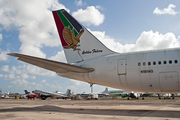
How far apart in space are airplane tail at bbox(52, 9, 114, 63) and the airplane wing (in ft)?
7.80

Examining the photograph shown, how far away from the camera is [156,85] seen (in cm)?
1260

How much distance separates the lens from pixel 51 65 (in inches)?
529

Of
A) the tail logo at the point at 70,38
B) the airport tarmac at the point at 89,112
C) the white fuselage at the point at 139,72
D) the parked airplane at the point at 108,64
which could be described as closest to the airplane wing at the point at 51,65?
the parked airplane at the point at 108,64

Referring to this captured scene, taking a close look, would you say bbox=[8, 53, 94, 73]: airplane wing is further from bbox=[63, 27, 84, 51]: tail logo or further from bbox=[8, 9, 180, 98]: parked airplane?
bbox=[63, 27, 84, 51]: tail logo

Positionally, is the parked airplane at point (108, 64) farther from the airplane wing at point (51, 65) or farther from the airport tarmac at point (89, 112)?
the airport tarmac at point (89, 112)

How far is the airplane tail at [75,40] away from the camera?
16344 mm

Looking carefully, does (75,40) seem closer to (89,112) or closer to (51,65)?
(51,65)

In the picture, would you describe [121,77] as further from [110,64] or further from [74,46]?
[74,46]

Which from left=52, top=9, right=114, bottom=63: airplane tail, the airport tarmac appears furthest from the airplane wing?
the airport tarmac

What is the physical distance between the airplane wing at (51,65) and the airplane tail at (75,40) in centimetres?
238

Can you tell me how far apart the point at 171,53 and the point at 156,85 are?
290cm

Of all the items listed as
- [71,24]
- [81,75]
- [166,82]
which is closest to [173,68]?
[166,82]

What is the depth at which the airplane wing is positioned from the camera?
12.2 metres

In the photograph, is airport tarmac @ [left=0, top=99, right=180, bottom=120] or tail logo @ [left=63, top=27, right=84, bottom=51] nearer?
airport tarmac @ [left=0, top=99, right=180, bottom=120]
